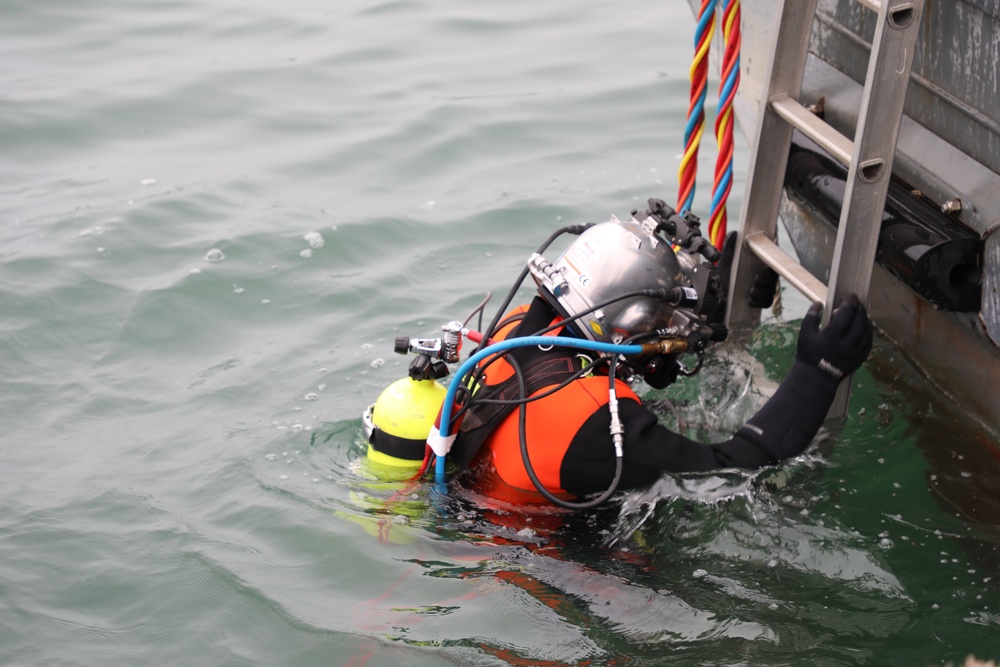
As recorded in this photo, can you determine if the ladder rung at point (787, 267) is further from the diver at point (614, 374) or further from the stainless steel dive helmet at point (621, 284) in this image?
the stainless steel dive helmet at point (621, 284)

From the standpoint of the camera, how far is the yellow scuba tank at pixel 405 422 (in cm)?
362

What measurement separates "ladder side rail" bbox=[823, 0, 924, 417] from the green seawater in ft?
2.14

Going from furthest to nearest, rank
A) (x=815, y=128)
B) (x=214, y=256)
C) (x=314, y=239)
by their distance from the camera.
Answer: (x=314, y=239)
(x=214, y=256)
(x=815, y=128)

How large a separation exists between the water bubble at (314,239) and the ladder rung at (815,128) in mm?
3242

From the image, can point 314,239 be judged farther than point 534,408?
Yes

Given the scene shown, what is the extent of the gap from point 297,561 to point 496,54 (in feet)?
19.6

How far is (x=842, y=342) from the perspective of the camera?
333 centimetres

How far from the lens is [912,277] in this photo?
3.58 metres

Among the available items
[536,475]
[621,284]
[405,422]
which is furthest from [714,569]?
[405,422]

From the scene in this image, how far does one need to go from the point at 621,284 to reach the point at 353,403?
1.95 meters

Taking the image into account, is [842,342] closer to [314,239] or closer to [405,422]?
[405,422]

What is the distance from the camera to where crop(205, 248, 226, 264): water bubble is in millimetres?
6219

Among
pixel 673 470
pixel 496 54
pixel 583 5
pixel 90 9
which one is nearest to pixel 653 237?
pixel 673 470

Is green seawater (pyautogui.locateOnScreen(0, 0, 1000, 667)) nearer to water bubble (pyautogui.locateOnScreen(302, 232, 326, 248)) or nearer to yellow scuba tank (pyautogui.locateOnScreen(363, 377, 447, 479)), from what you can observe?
water bubble (pyautogui.locateOnScreen(302, 232, 326, 248))
